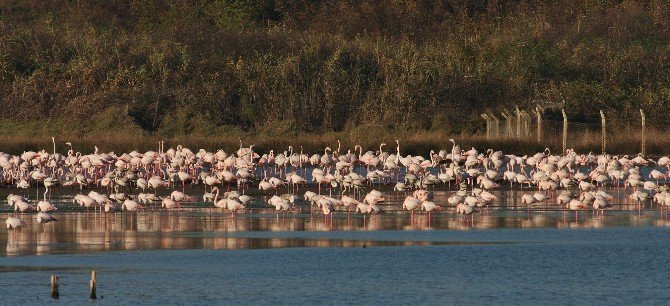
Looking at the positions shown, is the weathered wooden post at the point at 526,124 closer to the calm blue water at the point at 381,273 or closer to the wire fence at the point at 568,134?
the wire fence at the point at 568,134

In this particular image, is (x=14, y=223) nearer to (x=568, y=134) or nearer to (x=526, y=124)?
(x=526, y=124)

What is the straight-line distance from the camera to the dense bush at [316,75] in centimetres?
4603

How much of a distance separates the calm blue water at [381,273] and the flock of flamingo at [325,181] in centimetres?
360

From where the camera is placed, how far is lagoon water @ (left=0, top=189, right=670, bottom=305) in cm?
1462

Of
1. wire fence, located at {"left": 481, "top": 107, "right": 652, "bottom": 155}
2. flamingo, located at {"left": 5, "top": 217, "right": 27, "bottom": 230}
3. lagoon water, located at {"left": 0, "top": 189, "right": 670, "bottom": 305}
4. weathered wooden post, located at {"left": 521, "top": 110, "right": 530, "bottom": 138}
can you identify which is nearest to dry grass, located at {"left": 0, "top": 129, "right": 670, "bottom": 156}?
wire fence, located at {"left": 481, "top": 107, "right": 652, "bottom": 155}

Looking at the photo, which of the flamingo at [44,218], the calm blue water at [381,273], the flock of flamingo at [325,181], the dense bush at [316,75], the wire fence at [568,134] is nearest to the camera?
the calm blue water at [381,273]

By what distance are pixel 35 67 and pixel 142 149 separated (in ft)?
43.6

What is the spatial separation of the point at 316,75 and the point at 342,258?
1216 inches

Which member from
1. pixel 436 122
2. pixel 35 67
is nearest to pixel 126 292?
pixel 436 122

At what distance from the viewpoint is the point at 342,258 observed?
17.5 metres

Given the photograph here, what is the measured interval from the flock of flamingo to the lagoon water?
0.33 metres

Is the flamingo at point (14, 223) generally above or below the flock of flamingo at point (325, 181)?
below

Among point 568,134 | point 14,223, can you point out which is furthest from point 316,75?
point 14,223

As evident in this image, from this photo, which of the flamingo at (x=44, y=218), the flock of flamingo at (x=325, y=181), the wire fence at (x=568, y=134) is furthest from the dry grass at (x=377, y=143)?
the flamingo at (x=44, y=218)
